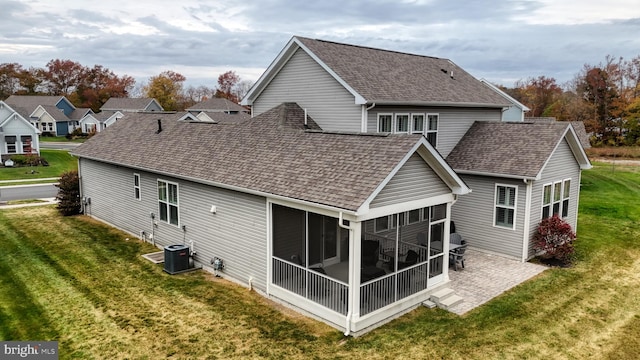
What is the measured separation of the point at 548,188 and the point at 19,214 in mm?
23580

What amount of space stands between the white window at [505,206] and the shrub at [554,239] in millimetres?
1025

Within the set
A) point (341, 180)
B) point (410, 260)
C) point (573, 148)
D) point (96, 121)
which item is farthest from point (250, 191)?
point (96, 121)

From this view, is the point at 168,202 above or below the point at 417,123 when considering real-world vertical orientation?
below

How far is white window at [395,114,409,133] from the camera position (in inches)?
659

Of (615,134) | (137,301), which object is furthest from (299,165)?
(615,134)

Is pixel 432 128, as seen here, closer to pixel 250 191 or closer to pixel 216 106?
pixel 250 191

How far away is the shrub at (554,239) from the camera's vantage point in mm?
15672

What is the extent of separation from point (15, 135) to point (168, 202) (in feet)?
116

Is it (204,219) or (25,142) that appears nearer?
(204,219)

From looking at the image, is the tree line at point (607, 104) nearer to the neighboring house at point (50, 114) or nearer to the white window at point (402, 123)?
the white window at point (402, 123)

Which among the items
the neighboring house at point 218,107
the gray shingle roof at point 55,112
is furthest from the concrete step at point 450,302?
the gray shingle roof at point 55,112

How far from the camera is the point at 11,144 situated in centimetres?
4297

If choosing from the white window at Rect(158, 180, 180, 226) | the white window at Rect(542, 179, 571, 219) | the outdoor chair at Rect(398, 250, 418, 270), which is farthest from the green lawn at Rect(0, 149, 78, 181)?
the white window at Rect(542, 179, 571, 219)

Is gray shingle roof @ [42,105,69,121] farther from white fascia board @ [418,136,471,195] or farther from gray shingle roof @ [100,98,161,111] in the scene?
white fascia board @ [418,136,471,195]
